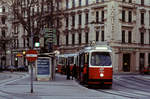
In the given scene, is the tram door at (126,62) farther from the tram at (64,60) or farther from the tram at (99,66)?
the tram at (99,66)

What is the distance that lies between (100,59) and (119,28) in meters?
37.8

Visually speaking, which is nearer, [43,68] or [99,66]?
[99,66]

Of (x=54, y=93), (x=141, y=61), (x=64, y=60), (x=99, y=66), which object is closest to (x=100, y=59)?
(x=99, y=66)

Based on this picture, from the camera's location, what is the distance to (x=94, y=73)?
84.2 ft

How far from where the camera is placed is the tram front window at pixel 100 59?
84.7 ft

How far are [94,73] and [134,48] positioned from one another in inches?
1587

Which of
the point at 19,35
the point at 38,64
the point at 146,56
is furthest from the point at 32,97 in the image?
the point at 19,35

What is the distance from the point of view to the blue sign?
32.8 m

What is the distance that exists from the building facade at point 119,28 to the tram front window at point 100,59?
34.8 metres

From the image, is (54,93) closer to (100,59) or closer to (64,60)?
(100,59)

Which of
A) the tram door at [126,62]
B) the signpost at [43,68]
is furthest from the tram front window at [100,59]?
the tram door at [126,62]

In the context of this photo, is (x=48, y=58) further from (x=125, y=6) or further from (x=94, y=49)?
(x=125, y=6)

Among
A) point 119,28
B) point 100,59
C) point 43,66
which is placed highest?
point 119,28

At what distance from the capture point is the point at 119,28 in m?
62.9
